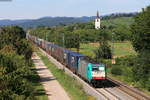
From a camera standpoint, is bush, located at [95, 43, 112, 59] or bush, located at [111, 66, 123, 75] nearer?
bush, located at [111, 66, 123, 75]

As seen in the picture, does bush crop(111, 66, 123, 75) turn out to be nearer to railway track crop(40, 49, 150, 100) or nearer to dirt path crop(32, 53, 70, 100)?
dirt path crop(32, 53, 70, 100)

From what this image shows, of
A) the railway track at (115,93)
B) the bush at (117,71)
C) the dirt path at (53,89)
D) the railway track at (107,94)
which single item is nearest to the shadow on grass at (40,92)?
the dirt path at (53,89)

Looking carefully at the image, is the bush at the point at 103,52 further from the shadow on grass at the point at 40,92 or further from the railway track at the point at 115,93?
the shadow on grass at the point at 40,92

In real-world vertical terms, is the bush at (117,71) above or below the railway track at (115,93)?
below

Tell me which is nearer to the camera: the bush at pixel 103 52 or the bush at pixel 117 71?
the bush at pixel 117 71

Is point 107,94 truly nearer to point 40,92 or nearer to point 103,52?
point 40,92

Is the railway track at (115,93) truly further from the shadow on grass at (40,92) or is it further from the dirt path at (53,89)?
the shadow on grass at (40,92)

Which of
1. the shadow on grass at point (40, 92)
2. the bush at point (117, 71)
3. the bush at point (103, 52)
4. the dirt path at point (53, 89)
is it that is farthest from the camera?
the bush at point (103, 52)

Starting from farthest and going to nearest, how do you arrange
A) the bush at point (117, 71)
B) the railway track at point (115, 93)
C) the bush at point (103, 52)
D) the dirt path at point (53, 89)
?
the bush at point (103, 52) → the bush at point (117, 71) → the dirt path at point (53, 89) → the railway track at point (115, 93)

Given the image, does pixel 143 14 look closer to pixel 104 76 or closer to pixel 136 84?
pixel 136 84

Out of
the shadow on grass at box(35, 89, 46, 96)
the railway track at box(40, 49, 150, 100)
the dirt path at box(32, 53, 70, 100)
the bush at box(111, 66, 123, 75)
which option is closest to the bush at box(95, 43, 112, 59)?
the bush at box(111, 66, 123, 75)

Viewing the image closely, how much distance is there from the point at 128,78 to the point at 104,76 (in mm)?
9862

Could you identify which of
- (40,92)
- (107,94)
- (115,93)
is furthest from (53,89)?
(115,93)

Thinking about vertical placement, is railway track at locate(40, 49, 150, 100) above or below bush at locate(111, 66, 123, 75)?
above
